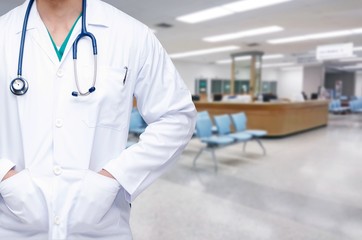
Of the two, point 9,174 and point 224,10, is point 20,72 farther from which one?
point 224,10

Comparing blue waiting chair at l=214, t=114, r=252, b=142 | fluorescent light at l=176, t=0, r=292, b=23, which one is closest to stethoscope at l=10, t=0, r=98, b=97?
blue waiting chair at l=214, t=114, r=252, b=142

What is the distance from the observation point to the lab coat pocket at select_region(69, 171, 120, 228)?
0.75m

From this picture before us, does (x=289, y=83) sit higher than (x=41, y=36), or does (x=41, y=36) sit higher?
(x=289, y=83)

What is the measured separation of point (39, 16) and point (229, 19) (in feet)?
19.2

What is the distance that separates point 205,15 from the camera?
595 cm

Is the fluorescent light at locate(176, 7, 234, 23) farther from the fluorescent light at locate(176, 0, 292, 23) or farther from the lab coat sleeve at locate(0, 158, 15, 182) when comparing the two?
the lab coat sleeve at locate(0, 158, 15, 182)

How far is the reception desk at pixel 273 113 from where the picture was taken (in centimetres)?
694

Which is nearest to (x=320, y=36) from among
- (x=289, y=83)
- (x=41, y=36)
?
(x=41, y=36)

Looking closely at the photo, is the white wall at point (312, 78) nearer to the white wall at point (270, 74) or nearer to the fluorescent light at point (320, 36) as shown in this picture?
the white wall at point (270, 74)

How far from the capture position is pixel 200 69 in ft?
55.7

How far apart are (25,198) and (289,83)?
23.0m

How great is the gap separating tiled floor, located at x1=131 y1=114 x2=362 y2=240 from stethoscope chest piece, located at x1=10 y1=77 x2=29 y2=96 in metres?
1.95

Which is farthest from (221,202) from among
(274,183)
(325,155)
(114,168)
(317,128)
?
(317,128)

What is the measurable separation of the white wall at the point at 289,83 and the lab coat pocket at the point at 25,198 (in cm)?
2228
